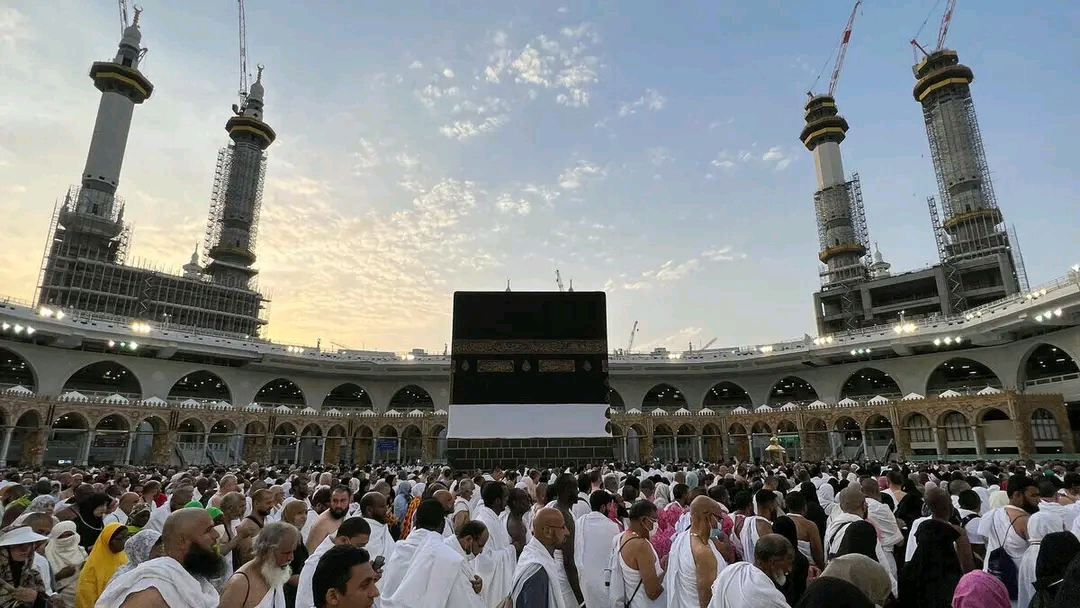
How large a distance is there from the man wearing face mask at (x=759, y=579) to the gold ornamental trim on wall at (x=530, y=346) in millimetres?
21729

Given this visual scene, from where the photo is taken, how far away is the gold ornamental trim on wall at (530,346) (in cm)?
2450

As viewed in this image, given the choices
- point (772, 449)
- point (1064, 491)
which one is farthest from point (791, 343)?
point (1064, 491)

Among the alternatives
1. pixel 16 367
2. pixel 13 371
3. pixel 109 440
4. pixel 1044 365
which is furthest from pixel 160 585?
pixel 13 371

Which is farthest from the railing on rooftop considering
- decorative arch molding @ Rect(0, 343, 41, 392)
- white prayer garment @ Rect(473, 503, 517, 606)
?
white prayer garment @ Rect(473, 503, 517, 606)

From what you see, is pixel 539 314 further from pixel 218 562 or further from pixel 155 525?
pixel 218 562

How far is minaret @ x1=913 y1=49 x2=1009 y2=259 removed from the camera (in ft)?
154

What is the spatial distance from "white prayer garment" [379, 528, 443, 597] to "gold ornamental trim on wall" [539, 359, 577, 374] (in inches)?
829

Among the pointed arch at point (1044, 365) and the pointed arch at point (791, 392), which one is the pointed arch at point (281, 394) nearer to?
the pointed arch at point (791, 392)

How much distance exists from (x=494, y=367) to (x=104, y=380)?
3260 centimetres

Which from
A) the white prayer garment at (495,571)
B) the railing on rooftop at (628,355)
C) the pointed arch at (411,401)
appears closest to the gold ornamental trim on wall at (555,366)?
the railing on rooftop at (628,355)

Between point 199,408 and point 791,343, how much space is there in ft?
125

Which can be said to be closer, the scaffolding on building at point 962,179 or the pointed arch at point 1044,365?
the pointed arch at point 1044,365

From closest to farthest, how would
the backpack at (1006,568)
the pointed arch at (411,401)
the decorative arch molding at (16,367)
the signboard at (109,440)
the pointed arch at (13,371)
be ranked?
the backpack at (1006,568), the decorative arch molding at (16,367), the pointed arch at (13,371), the signboard at (109,440), the pointed arch at (411,401)

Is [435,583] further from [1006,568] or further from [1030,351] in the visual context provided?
[1030,351]
